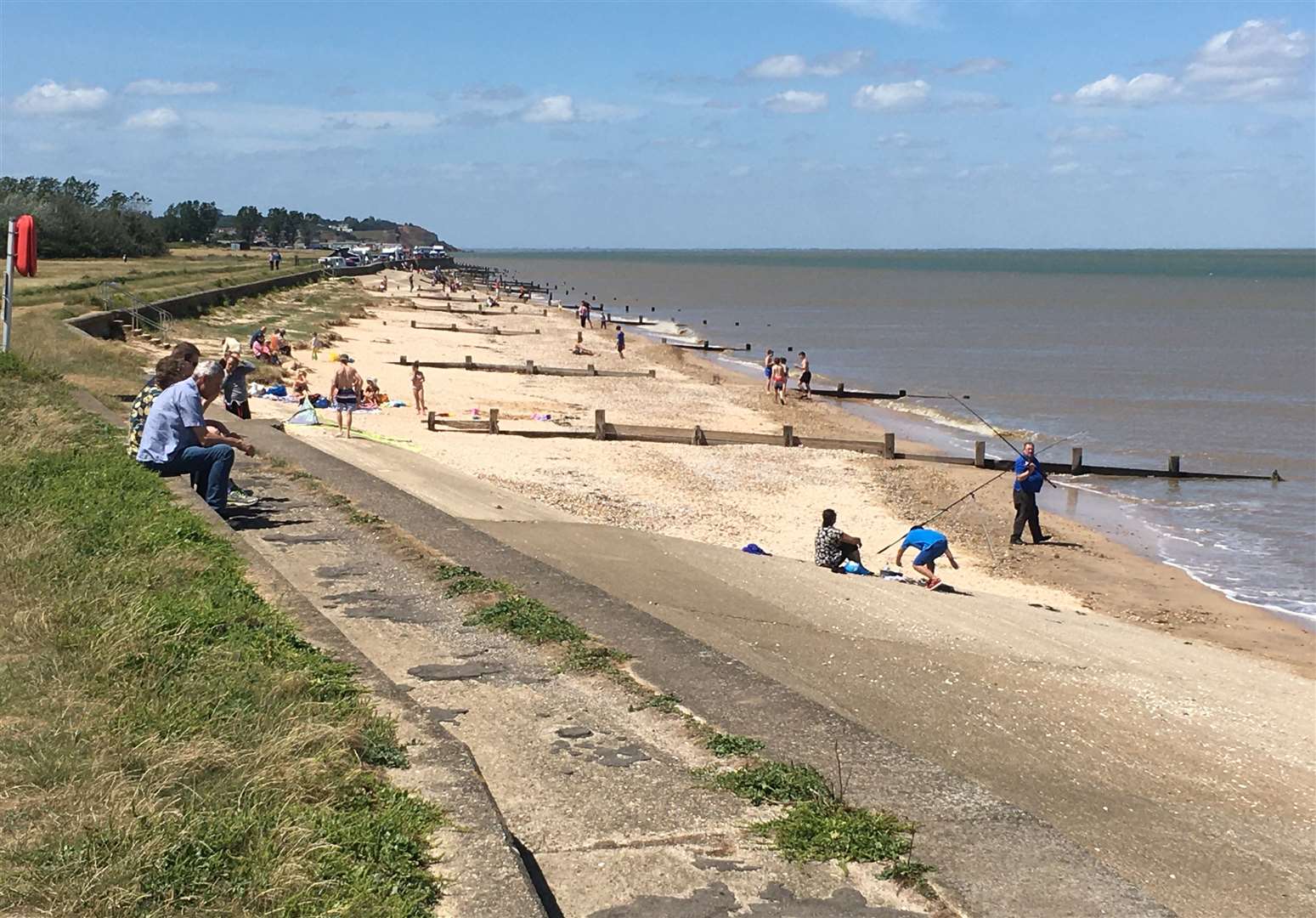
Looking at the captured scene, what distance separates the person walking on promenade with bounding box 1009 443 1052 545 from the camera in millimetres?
19422

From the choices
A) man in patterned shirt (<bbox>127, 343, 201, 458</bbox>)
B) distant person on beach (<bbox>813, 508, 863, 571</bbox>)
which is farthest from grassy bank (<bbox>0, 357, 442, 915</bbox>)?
distant person on beach (<bbox>813, 508, 863, 571</bbox>)

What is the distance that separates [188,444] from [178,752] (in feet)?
19.1

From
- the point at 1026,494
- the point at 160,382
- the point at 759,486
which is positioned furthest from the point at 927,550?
the point at 160,382

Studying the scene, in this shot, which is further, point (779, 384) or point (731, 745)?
point (779, 384)

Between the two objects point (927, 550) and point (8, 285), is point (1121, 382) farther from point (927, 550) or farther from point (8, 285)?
point (8, 285)

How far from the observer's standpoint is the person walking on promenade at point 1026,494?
19422 millimetres

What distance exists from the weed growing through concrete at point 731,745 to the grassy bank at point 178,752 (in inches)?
59.2

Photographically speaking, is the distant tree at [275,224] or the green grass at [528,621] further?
the distant tree at [275,224]

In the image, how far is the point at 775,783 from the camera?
5.64m

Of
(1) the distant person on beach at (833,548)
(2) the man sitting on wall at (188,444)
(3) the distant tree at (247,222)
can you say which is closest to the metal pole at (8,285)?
(2) the man sitting on wall at (188,444)

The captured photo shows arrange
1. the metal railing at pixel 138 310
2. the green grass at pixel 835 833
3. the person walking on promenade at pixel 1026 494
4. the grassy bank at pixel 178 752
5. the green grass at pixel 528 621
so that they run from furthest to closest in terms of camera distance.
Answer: the metal railing at pixel 138 310 → the person walking on promenade at pixel 1026 494 → the green grass at pixel 528 621 → the green grass at pixel 835 833 → the grassy bank at pixel 178 752

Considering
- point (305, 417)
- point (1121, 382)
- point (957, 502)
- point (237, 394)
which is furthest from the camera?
point (1121, 382)

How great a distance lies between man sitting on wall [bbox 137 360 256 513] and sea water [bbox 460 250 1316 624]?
A: 13.0 metres

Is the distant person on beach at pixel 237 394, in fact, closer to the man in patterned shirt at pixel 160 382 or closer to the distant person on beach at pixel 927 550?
the man in patterned shirt at pixel 160 382
